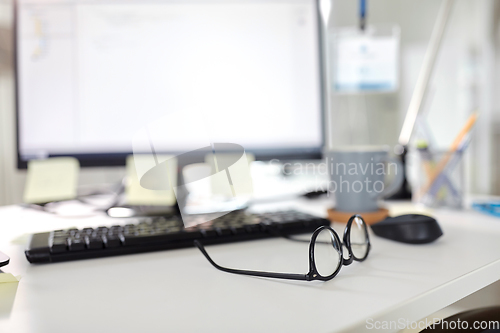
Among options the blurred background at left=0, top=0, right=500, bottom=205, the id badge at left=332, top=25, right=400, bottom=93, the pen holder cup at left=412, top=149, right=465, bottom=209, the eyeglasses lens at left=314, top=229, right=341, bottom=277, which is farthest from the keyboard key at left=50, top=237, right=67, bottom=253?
the blurred background at left=0, top=0, right=500, bottom=205

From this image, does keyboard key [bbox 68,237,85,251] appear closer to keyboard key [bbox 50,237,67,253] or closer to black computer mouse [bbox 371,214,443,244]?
keyboard key [bbox 50,237,67,253]

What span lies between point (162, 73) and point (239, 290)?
42cm

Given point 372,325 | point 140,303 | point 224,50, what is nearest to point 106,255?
point 140,303

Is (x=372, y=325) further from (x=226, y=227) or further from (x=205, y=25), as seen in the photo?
(x=205, y=25)

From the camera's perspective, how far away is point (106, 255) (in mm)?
375

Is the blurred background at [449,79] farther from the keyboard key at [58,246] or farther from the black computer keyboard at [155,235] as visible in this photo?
the keyboard key at [58,246]

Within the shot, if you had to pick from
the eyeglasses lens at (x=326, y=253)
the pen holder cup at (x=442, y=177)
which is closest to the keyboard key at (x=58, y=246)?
the eyeglasses lens at (x=326, y=253)

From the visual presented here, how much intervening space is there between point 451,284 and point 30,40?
25.9 inches

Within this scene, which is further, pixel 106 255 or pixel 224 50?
pixel 224 50

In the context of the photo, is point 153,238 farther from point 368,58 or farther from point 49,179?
point 368,58

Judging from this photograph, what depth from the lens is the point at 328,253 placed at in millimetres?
319

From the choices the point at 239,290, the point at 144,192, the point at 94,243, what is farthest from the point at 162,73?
the point at 239,290

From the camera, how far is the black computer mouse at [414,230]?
402mm

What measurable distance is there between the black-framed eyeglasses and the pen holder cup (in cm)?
32
